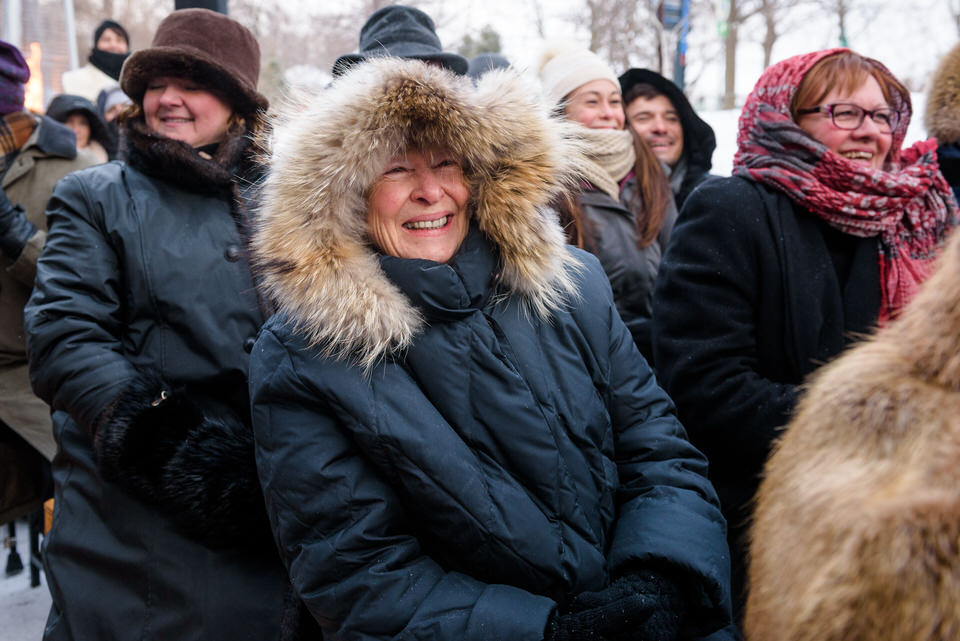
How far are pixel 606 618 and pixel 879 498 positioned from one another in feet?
2.27

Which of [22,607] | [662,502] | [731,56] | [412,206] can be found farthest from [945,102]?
[731,56]

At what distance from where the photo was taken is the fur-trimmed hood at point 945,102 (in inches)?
137

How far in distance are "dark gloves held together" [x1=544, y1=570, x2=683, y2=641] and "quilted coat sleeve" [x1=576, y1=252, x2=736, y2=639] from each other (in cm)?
7

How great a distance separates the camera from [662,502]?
6.20 ft

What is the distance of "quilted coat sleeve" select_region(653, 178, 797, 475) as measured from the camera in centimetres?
228

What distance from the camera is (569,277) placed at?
2.03 meters

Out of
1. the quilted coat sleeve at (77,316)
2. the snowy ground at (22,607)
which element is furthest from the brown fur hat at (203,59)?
the snowy ground at (22,607)

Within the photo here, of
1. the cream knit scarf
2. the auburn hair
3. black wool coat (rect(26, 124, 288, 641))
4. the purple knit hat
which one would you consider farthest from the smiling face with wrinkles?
the purple knit hat

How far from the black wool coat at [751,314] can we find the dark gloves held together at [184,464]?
4.03ft

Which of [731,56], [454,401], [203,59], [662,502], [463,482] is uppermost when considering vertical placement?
[731,56]

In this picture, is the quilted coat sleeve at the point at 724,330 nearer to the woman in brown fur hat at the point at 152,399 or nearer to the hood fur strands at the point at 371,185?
the hood fur strands at the point at 371,185

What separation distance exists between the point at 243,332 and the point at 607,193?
1696mm

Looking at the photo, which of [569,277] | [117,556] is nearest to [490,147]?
[569,277]

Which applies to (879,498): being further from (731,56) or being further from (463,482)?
(731,56)
